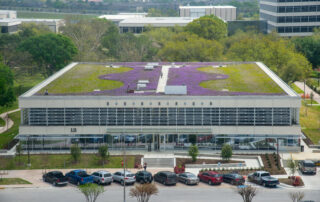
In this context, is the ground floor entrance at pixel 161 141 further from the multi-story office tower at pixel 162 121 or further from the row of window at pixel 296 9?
the row of window at pixel 296 9

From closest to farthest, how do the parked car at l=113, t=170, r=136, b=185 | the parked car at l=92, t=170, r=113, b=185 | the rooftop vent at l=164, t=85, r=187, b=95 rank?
1. the parked car at l=113, t=170, r=136, b=185
2. the parked car at l=92, t=170, r=113, b=185
3. the rooftop vent at l=164, t=85, r=187, b=95

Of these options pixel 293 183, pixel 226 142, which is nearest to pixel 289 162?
pixel 293 183

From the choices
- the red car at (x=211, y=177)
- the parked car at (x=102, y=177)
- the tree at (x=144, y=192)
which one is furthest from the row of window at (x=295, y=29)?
the tree at (x=144, y=192)

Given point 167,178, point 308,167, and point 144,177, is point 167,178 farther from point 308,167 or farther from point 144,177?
point 308,167

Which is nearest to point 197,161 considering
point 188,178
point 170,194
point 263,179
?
point 188,178

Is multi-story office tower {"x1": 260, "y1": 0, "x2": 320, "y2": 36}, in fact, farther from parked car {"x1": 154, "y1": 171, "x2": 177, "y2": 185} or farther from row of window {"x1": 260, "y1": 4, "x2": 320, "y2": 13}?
parked car {"x1": 154, "y1": 171, "x2": 177, "y2": 185}

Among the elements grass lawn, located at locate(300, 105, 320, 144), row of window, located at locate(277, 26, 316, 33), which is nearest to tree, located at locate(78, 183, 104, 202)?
grass lawn, located at locate(300, 105, 320, 144)

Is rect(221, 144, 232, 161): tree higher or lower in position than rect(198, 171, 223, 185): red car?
higher
